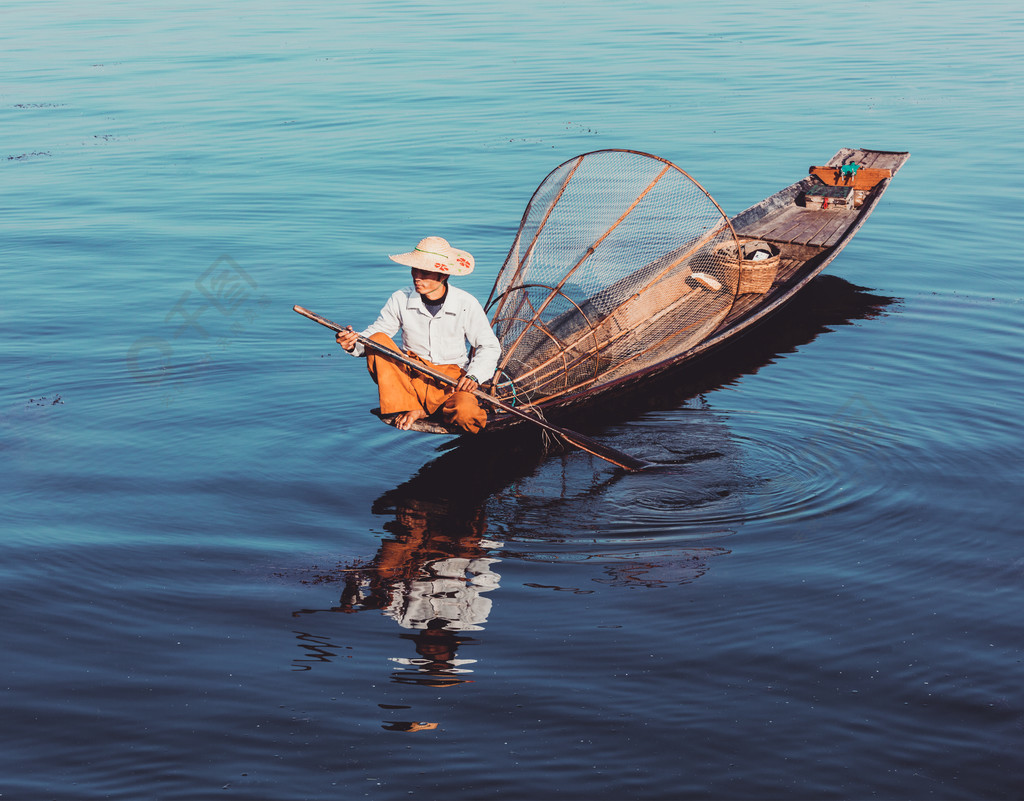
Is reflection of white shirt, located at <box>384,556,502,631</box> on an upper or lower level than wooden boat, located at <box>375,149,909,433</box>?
lower

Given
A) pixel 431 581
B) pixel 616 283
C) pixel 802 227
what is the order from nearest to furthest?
1. pixel 431 581
2. pixel 616 283
3. pixel 802 227

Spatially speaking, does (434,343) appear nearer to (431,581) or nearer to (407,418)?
(407,418)

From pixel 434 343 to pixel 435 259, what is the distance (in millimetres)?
640

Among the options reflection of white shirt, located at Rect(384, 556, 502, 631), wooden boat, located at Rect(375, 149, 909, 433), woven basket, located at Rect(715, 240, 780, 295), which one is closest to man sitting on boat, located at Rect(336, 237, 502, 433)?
wooden boat, located at Rect(375, 149, 909, 433)

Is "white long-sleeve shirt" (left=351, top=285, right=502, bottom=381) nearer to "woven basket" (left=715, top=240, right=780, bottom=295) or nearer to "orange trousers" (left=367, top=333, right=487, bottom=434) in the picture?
"orange trousers" (left=367, top=333, right=487, bottom=434)

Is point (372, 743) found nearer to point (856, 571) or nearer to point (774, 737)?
point (774, 737)

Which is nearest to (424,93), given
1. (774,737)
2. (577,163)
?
(577,163)

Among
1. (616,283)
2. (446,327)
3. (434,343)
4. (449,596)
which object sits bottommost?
(449,596)

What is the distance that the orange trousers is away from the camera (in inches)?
241

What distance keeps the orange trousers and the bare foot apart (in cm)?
3

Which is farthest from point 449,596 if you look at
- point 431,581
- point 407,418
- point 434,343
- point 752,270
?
point 752,270

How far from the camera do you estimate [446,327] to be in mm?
6340

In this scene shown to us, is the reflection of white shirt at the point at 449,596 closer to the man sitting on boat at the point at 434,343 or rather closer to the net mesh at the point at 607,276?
the man sitting on boat at the point at 434,343

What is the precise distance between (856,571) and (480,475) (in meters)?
2.42
